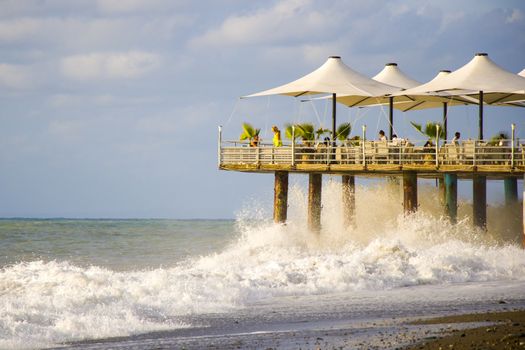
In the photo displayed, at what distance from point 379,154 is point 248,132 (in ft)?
14.5

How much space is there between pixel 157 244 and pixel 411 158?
2380 centimetres

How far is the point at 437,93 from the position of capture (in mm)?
30562

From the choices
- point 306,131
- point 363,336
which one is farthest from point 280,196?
point 363,336

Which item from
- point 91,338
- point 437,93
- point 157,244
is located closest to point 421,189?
point 437,93

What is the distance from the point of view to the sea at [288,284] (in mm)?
15016

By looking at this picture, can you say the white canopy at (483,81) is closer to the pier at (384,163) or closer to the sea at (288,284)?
the pier at (384,163)

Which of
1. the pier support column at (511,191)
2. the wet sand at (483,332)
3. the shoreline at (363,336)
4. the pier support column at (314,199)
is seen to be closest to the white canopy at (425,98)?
the pier support column at (511,191)

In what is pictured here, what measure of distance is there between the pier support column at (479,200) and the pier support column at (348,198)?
15.0 ft

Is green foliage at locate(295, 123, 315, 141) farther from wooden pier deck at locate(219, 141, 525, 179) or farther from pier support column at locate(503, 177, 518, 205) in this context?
pier support column at locate(503, 177, 518, 205)

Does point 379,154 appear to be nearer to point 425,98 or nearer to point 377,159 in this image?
point 377,159

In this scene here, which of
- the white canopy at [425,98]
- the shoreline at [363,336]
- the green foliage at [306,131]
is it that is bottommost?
the shoreline at [363,336]

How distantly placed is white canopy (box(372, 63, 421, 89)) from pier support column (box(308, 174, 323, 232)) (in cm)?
624

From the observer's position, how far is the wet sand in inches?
506

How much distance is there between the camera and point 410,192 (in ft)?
96.3
